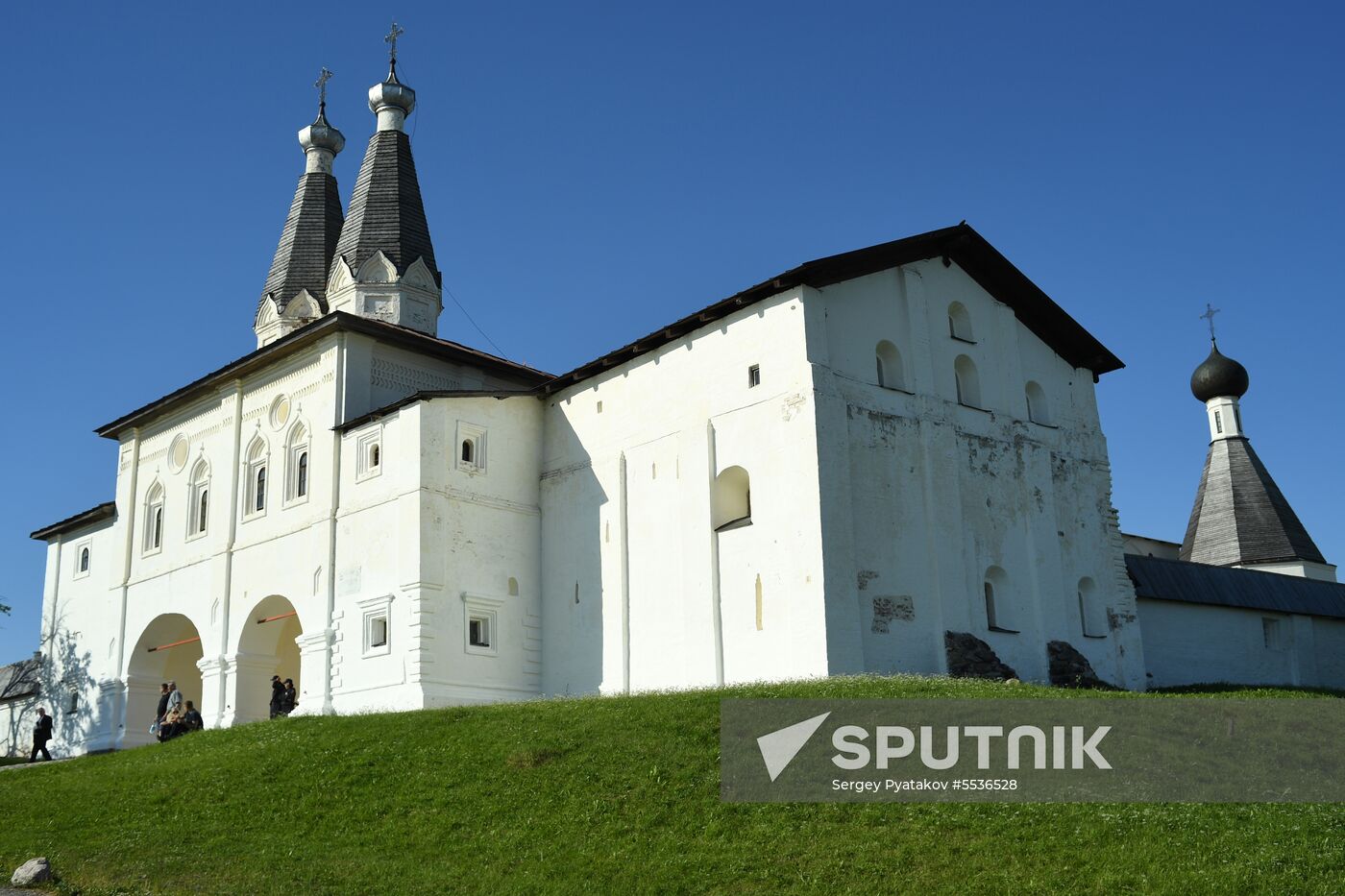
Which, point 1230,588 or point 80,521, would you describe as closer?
point 1230,588

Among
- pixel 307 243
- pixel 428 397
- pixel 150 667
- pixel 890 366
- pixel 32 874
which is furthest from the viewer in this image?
pixel 307 243

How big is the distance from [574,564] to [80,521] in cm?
1567

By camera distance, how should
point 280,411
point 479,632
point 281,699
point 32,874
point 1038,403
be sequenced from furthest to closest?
point 280,411, point 1038,403, point 281,699, point 479,632, point 32,874

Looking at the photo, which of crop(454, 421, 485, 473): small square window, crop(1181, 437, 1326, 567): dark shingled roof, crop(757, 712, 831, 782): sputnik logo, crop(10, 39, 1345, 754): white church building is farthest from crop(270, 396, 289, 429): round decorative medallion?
crop(1181, 437, 1326, 567): dark shingled roof

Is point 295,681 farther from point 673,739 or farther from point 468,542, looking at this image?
point 673,739

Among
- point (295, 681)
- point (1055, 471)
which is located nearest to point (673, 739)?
point (1055, 471)

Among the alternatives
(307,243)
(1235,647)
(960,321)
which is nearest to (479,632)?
(960,321)

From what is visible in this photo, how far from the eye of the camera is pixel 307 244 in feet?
111

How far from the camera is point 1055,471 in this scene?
25.3 m

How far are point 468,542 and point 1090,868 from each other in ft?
48.2

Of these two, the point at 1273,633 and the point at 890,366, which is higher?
the point at 890,366

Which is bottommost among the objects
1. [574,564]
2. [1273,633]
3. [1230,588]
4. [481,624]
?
[1273,633]

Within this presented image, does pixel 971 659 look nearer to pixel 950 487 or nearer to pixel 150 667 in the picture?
pixel 950 487

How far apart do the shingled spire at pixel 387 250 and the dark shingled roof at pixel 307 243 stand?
124 centimetres
